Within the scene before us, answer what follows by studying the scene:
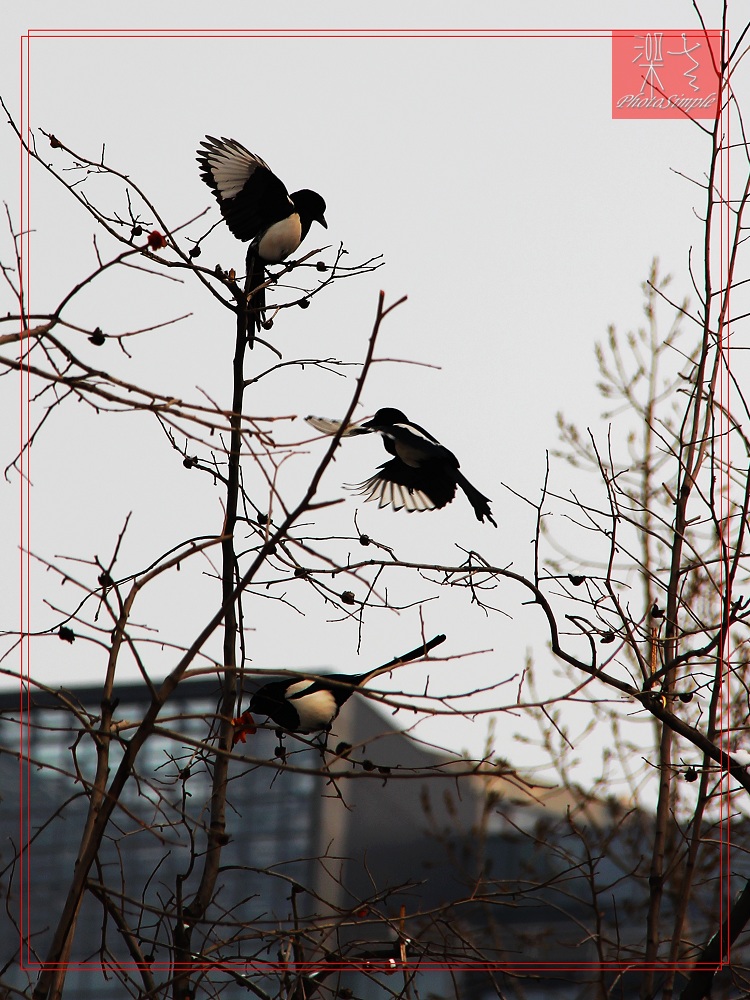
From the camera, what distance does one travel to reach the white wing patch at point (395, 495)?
2852mm

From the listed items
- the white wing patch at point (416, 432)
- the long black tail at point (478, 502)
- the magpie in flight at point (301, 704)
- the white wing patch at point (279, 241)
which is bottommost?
the magpie in flight at point (301, 704)

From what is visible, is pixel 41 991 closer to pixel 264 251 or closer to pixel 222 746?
pixel 222 746

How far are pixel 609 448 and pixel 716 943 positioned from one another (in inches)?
34.7

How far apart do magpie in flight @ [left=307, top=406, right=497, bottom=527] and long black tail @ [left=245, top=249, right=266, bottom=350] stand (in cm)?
31

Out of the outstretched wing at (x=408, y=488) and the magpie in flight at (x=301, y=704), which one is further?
the outstretched wing at (x=408, y=488)

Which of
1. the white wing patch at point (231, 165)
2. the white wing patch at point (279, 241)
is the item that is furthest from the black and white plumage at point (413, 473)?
the white wing patch at point (231, 165)

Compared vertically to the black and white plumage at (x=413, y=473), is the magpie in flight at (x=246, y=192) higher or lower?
higher

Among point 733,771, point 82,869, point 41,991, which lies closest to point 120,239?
point 82,869

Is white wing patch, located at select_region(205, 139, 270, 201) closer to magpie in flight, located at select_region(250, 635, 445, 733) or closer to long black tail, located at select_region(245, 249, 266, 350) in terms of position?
long black tail, located at select_region(245, 249, 266, 350)

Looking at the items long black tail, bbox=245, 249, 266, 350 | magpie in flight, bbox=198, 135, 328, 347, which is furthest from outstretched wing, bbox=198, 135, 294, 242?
long black tail, bbox=245, 249, 266, 350

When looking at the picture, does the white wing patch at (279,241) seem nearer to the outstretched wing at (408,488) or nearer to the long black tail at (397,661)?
the outstretched wing at (408,488)

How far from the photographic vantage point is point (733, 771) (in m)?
1.80

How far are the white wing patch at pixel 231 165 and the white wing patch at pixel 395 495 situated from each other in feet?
2.60

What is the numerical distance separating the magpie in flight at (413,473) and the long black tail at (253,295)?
12.0 inches
